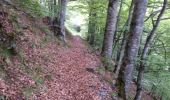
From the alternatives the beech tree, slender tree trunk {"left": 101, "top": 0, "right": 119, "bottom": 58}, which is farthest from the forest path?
the beech tree

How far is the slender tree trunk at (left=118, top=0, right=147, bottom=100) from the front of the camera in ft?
27.6

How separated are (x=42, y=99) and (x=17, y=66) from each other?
1.33 metres

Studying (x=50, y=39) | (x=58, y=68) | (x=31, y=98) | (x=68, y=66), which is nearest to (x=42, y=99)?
(x=31, y=98)

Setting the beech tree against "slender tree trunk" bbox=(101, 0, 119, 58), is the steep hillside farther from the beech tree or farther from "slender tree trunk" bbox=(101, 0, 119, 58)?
the beech tree

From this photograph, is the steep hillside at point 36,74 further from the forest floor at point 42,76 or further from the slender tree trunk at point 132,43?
the slender tree trunk at point 132,43

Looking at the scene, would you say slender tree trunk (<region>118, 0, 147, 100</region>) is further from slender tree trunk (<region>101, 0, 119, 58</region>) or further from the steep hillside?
slender tree trunk (<region>101, 0, 119, 58</region>)

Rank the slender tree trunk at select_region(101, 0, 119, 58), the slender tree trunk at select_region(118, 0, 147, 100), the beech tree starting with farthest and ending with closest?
1. the beech tree
2. the slender tree trunk at select_region(101, 0, 119, 58)
3. the slender tree trunk at select_region(118, 0, 147, 100)

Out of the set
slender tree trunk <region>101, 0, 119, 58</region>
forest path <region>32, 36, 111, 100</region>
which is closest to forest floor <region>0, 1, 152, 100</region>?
forest path <region>32, 36, 111, 100</region>

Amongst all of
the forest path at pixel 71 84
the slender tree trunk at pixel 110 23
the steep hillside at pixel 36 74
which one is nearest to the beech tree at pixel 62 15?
the slender tree trunk at pixel 110 23

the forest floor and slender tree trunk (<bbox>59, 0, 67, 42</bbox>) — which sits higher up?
slender tree trunk (<bbox>59, 0, 67, 42</bbox>)

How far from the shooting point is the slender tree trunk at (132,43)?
27.6 feet

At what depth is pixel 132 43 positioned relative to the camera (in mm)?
8625

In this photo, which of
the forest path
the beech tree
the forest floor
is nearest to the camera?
the forest floor

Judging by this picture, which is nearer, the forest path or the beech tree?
the forest path
